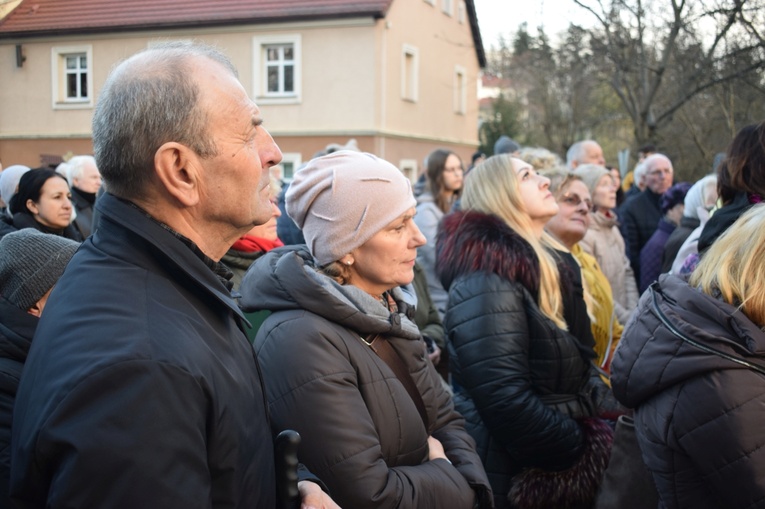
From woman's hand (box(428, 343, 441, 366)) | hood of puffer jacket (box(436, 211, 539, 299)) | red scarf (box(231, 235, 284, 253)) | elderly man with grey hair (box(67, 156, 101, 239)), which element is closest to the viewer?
hood of puffer jacket (box(436, 211, 539, 299))

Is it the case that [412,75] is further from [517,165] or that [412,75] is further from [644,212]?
[517,165]

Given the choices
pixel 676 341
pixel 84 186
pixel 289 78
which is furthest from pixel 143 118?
pixel 289 78

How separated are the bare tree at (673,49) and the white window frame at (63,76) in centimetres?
1488

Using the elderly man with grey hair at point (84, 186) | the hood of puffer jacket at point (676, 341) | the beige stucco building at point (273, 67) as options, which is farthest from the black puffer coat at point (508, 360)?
the beige stucco building at point (273, 67)

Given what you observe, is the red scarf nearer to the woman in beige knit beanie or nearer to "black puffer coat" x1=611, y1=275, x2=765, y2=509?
the woman in beige knit beanie

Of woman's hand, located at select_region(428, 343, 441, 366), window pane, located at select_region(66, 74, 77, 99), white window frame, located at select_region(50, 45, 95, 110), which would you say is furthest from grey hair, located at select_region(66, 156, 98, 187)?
window pane, located at select_region(66, 74, 77, 99)

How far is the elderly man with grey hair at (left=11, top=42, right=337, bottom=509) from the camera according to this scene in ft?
4.19

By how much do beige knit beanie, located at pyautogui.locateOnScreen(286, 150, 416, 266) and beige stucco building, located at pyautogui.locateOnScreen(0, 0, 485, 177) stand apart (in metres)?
20.1

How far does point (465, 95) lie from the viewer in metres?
29.8

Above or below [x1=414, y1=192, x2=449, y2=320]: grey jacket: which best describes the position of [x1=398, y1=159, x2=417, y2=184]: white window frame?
above

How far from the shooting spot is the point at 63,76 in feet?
74.8

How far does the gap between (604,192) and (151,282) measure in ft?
16.6

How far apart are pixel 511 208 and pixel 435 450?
1565 millimetres

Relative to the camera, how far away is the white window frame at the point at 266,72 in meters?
22.7
